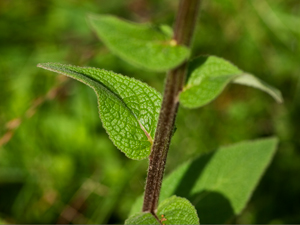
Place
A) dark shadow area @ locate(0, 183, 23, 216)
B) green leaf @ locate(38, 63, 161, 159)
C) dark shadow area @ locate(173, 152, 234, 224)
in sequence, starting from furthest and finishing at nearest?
dark shadow area @ locate(0, 183, 23, 216)
dark shadow area @ locate(173, 152, 234, 224)
green leaf @ locate(38, 63, 161, 159)

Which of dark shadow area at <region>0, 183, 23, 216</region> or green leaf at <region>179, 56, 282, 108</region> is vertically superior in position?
green leaf at <region>179, 56, 282, 108</region>

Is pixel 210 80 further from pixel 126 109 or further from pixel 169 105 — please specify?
pixel 126 109

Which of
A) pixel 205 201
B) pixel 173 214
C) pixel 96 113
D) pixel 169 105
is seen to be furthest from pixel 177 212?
pixel 96 113

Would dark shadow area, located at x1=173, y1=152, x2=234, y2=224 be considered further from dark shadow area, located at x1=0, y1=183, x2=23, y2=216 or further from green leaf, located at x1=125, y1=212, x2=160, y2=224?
dark shadow area, located at x1=0, y1=183, x2=23, y2=216

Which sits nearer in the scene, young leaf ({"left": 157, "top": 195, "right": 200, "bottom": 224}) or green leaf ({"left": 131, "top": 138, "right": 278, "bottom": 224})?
young leaf ({"left": 157, "top": 195, "right": 200, "bottom": 224})

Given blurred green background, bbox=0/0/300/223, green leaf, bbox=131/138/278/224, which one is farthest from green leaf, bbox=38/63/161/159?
blurred green background, bbox=0/0/300/223

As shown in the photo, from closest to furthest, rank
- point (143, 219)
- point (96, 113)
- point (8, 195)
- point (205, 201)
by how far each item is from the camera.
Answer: point (143, 219), point (205, 201), point (8, 195), point (96, 113)

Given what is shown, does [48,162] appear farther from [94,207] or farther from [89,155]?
[94,207]
